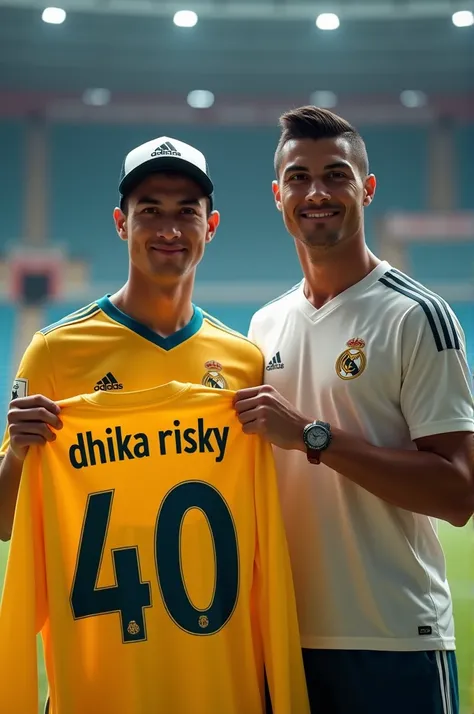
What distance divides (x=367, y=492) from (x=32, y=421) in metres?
0.76

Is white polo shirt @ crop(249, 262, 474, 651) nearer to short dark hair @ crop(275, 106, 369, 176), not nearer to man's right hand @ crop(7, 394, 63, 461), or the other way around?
short dark hair @ crop(275, 106, 369, 176)

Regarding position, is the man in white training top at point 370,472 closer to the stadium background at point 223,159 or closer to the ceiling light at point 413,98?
the stadium background at point 223,159

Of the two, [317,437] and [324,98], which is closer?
[317,437]

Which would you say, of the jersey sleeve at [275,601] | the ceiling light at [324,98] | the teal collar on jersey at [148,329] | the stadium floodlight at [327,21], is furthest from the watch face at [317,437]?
the ceiling light at [324,98]

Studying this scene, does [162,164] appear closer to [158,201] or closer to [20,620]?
[158,201]

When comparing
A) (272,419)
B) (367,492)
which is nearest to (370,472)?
(367,492)

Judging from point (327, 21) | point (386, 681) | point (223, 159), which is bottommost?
point (386, 681)

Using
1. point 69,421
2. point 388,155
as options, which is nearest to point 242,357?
point 69,421

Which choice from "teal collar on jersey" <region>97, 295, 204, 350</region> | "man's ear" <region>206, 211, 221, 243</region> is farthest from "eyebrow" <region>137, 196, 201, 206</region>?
"teal collar on jersey" <region>97, 295, 204, 350</region>

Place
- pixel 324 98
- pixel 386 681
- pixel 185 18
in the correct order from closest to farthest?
pixel 386 681, pixel 185 18, pixel 324 98

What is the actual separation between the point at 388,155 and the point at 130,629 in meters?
13.1

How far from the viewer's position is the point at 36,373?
5.86ft

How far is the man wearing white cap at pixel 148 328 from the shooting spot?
1806mm

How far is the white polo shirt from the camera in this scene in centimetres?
180
